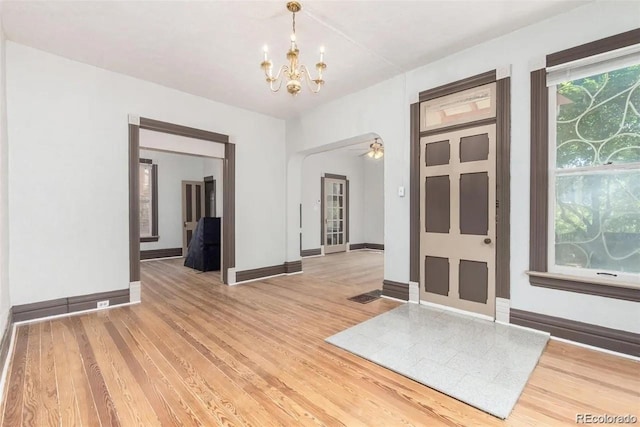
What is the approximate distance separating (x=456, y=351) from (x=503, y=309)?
104 cm

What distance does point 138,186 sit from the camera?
421cm

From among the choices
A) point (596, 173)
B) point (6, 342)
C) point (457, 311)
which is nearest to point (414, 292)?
point (457, 311)

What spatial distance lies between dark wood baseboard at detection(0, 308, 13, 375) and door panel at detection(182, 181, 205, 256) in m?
5.11

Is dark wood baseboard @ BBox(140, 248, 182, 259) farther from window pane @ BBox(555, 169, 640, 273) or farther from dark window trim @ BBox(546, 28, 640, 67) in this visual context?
dark window trim @ BBox(546, 28, 640, 67)

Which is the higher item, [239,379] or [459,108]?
[459,108]

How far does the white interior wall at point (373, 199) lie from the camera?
32.4 ft

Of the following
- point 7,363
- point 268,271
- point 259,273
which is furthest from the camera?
point 268,271

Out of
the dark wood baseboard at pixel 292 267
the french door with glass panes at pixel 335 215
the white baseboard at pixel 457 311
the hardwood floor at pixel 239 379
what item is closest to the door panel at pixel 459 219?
the white baseboard at pixel 457 311

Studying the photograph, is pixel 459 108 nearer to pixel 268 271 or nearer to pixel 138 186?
pixel 268 271

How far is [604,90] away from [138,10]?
441cm

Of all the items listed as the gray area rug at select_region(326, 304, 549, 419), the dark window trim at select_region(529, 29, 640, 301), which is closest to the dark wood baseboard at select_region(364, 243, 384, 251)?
the gray area rug at select_region(326, 304, 549, 419)

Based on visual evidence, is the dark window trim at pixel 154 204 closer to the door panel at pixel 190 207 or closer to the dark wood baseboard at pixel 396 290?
the door panel at pixel 190 207

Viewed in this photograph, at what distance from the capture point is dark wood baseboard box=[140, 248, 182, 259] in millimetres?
7699

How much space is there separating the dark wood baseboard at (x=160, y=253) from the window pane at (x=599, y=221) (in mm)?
8272
